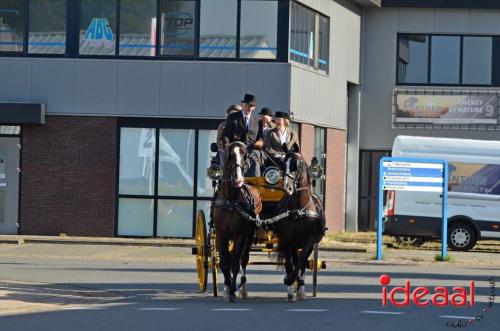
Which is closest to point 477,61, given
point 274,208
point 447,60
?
point 447,60

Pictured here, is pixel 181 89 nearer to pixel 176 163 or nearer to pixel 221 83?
pixel 221 83

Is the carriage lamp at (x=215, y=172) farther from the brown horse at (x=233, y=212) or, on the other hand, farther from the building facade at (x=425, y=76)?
the building facade at (x=425, y=76)

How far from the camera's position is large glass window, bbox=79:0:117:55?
96.8ft

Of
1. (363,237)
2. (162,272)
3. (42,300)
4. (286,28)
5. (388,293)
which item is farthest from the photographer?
(363,237)

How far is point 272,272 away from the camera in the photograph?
21141 mm

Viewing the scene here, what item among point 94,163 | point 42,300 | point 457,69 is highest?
point 457,69

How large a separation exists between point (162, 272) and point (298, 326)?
27.3 ft

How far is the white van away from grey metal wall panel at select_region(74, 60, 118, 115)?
23.9 feet

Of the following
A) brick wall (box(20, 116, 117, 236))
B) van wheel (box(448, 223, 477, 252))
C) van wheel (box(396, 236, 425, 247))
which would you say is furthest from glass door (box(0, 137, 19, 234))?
van wheel (box(448, 223, 477, 252))

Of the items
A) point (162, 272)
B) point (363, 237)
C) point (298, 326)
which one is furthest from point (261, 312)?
point (363, 237)

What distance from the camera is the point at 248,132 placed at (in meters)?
15.9

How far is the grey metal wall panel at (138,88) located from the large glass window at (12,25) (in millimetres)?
2722

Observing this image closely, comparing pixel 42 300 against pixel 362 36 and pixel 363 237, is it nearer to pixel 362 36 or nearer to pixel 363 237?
pixel 363 237

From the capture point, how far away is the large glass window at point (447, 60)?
36.6m
